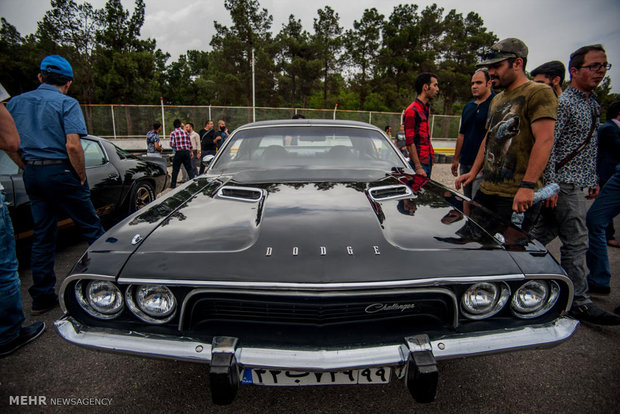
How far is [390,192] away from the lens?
2094mm

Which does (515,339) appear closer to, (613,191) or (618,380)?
(618,380)

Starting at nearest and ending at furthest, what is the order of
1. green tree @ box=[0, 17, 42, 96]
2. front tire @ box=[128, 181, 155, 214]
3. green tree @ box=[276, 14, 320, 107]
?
A: front tire @ box=[128, 181, 155, 214]
green tree @ box=[0, 17, 42, 96]
green tree @ box=[276, 14, 320, 107]

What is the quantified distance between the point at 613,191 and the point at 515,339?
2.15m

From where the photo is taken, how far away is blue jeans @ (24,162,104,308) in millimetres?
2471

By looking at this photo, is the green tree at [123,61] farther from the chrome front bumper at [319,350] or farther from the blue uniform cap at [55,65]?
the chrome front bumper at [319,350]

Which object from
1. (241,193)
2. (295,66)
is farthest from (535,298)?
(295,66)

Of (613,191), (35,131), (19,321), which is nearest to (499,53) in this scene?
(613,191)

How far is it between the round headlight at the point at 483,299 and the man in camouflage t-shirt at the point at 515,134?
0.95 m

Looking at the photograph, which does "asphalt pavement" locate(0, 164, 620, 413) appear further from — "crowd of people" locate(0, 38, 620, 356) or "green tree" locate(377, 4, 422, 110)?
"green tree" locate(377, 4, 422, 110)

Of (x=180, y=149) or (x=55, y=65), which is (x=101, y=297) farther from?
(x=180, y=149)

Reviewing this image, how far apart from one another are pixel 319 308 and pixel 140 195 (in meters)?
4.50

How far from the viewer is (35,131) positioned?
8.02 ft

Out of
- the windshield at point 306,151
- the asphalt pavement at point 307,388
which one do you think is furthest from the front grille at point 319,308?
A: the windshield at point 306,151

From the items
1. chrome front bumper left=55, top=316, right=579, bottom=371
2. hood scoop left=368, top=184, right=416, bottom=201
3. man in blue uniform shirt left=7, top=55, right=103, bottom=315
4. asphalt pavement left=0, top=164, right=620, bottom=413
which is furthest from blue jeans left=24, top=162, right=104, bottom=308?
hood scoop left=368, top=184, right=416, bottom=201
